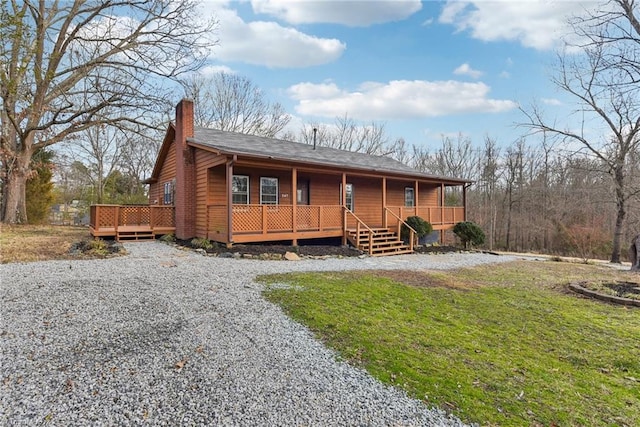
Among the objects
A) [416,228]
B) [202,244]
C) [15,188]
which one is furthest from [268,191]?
[15,188]

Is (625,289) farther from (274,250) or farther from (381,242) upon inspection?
(274,250)

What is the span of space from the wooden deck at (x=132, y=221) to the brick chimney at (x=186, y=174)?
893mm

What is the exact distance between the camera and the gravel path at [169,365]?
2.45 meters

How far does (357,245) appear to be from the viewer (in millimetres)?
12219

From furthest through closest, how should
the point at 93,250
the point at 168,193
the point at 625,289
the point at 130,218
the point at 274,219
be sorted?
the point at 168,193 < the point at 130,218 < the point at 274,219 < the point at 93,250 < the point at 625,289

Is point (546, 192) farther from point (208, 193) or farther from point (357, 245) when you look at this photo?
point (208, 193)

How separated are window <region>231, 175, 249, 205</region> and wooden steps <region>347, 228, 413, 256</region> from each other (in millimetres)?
4113

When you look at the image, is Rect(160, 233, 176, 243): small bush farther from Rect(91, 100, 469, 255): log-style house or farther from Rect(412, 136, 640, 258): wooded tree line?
Rect(412, 136, 640, 258): wooded tree line

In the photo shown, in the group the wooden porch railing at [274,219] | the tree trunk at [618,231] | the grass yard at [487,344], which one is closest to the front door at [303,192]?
the wooden porch railing at [274,219]

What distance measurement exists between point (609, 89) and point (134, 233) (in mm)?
17515

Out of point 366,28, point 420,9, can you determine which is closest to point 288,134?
point 366,28

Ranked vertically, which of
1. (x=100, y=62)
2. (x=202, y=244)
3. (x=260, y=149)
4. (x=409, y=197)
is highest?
(x=100, y=62)

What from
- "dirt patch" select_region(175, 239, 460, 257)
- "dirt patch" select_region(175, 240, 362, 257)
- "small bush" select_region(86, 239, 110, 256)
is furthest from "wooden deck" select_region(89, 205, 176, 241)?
"small bush" select_region(86, 239, 110, 256)

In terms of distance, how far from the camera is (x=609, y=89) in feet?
37.4
